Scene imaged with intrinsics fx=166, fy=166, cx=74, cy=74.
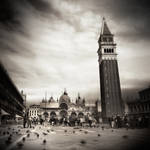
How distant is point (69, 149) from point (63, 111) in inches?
3742

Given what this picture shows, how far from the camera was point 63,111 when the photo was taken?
98750mm

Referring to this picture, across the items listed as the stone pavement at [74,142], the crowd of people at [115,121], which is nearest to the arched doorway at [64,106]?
the crowd of people at [115,121]

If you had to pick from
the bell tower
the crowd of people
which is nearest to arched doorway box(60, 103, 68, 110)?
the bell tower

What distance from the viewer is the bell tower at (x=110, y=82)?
65625mm

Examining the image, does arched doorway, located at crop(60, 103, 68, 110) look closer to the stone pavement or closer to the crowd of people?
the crowd of people

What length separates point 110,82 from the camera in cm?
6875

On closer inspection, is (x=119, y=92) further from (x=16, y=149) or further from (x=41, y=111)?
(x=16, y=149)

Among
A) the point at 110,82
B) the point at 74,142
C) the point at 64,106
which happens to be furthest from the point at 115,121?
the point at 64,106

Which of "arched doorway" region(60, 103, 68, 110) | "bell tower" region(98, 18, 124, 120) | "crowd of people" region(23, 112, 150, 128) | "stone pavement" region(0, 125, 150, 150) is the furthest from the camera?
"arched doorway" region(60, 103, 68, 110)

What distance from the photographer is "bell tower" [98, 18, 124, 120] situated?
65.6 metres

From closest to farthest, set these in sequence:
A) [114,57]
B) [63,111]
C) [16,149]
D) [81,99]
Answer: [16,149] → [114,57] → [63,111] → [81,99]

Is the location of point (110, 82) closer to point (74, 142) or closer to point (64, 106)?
point (64, 106)

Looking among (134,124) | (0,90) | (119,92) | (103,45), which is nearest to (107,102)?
(119,92)

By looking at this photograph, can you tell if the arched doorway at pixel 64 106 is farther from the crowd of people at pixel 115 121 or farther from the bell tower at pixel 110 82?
the crowd of people at pixel 115 121
